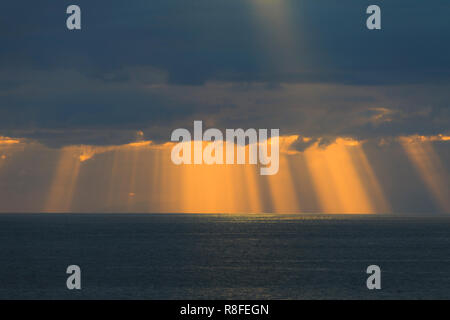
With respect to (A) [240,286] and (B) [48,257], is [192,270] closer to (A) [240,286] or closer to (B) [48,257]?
(A) [240,286]

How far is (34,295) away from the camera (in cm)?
7750

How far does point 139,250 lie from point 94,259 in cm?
2450

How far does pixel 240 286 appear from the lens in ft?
275

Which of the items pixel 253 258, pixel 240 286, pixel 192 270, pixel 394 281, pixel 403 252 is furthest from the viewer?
pixel 403 252

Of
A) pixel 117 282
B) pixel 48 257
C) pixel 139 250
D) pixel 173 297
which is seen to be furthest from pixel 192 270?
pixel 139 250

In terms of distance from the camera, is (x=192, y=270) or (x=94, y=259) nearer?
(x=192, y=270)

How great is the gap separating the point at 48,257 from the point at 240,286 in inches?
2264
